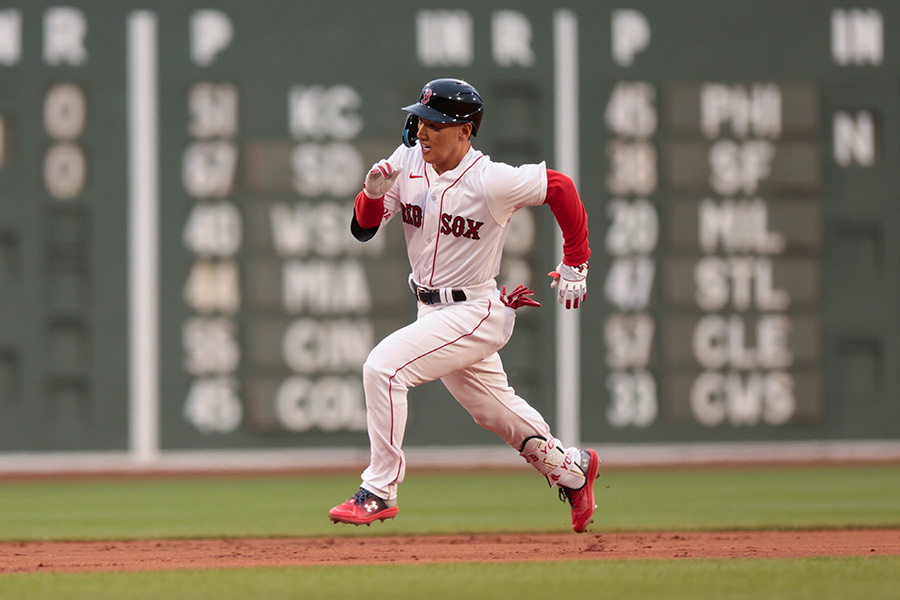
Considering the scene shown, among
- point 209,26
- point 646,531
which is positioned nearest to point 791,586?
point 646,531

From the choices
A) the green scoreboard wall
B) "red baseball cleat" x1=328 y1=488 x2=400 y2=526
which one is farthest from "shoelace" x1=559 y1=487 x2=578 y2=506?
the green scoreboard wall

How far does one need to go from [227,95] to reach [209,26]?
21.6 inches

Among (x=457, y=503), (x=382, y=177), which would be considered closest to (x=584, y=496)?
(x=382, y=177)

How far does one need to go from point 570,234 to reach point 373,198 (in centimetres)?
76

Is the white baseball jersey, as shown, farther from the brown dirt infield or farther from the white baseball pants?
the brown dirt infield

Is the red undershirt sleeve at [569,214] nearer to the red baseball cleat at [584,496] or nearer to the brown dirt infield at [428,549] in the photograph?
the red baseball cleat at [584,496]

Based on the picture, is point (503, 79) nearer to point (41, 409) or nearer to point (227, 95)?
point (227, 95)

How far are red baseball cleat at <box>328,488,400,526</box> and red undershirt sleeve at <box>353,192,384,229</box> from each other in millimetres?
1028

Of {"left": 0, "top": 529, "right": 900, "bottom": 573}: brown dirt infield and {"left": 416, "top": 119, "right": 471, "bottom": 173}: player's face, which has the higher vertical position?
{"left": 416, "top": 119, "right": 471, "bottom": 173}: player's face

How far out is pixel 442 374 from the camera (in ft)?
15.5

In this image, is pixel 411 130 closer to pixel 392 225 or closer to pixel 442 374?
pixel 442 374

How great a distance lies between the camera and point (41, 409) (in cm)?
883

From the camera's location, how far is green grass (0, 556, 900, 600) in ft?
12.5

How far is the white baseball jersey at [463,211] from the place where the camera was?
4.70 meters
